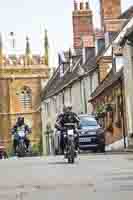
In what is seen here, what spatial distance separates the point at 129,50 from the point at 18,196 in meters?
28.5

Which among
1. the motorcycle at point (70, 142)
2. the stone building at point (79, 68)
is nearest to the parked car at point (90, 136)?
the motorcycle at point (70, 142)

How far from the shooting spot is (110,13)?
155 feet

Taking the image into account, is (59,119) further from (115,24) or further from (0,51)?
(0,51)

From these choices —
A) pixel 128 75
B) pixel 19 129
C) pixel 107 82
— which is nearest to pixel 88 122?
pixel 19 129

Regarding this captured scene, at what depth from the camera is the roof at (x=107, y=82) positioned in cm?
4026

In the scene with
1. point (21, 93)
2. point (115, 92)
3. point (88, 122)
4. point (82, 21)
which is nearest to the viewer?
point (88, 122)

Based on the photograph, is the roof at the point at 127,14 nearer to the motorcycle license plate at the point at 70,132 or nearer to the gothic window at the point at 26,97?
the motorcycle license plate at the point at 70,132

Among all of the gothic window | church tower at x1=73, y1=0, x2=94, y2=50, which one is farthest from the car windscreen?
the gothic window

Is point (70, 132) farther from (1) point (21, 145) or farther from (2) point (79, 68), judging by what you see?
(2) point (79, 68)

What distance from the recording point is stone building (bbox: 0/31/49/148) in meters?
89.2

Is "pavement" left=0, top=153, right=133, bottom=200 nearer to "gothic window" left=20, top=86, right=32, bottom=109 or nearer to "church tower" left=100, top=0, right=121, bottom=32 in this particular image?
"church tower" left=100, top=0, right=121, bottom=32

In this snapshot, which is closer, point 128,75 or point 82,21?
point 128,75

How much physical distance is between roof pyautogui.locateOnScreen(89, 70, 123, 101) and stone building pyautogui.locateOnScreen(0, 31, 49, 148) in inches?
1638

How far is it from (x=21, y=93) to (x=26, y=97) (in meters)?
0.94
